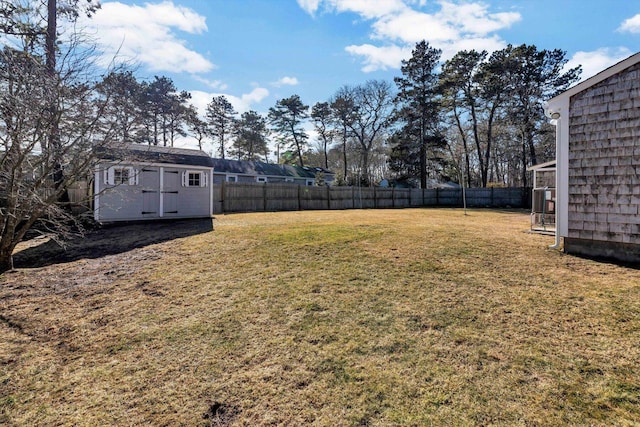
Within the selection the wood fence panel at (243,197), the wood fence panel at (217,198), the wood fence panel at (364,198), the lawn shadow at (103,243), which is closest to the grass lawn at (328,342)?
the lawn shadow at (103,243)

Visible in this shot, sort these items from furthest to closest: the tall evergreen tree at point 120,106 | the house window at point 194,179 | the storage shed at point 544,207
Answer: the house window at point 194,179 < the storage shed at point 544,207 < the tall evergreen tree at point 120,106

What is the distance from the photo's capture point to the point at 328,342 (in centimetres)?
279

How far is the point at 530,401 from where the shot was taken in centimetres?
204

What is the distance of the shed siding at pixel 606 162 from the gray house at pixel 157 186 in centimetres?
973

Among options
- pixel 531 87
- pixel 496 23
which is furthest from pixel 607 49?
pixel 531 87

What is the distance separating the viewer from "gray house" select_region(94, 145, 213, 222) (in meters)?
9.08

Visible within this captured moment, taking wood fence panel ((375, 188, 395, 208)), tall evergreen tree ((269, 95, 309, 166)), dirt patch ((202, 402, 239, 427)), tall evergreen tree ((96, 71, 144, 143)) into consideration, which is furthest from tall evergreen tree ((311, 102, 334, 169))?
dirt patch ((202, 402, 239, 427))

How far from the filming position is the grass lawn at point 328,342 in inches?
81.1

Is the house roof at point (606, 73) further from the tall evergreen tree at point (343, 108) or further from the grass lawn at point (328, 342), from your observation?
the tall evergreen tree at point (343, 108)

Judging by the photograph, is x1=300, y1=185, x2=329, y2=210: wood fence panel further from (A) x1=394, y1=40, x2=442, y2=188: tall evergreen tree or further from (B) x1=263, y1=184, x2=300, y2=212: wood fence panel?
(A) x1=394, y1=40, x2=442, y2=188: tall evergreen tree

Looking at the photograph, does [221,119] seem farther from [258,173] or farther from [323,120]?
[323,120]

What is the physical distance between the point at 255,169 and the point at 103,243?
18.3m

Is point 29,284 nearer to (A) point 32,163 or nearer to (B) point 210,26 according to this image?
(A) point 32,163

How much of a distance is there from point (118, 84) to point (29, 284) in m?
3.64
